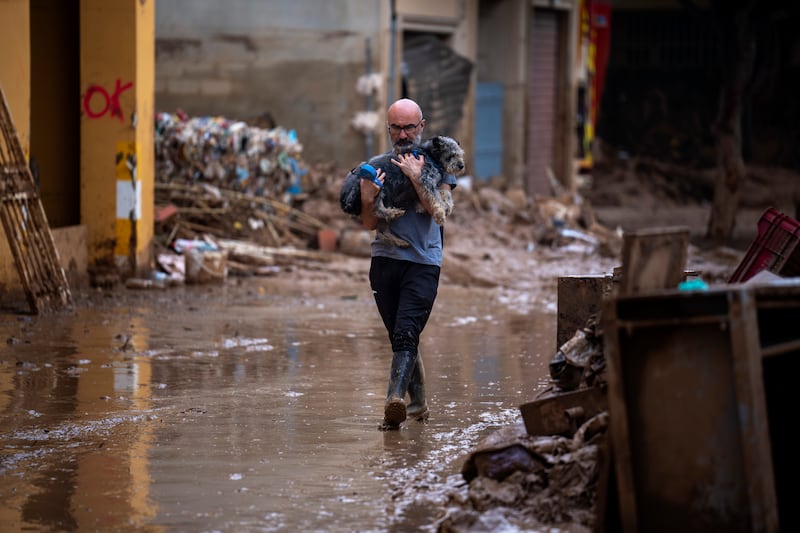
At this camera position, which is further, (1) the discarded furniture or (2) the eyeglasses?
(2) the eyeglasses

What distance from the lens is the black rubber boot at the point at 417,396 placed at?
766 cm

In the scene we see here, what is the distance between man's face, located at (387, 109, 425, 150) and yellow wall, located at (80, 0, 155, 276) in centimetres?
659

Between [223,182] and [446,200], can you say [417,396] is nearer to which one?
[446,200]

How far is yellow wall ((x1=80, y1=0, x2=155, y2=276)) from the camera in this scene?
13.4 m

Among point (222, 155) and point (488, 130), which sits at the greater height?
point (488, 130)

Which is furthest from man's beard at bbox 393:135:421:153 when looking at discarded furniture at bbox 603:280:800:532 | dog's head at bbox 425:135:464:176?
discarded furniture at bbox 603:280:800:532

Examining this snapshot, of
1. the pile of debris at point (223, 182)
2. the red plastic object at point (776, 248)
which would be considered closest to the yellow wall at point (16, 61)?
the pile of debris at point (223, 182)

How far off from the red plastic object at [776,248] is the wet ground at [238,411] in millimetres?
1802

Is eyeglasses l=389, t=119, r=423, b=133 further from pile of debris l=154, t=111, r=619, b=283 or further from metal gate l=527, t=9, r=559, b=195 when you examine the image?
metal gate l=527, t=9, r=559, b=195

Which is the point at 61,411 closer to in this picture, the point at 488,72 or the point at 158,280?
the point at 158,280

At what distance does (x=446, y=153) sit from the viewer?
A: 7.38 m

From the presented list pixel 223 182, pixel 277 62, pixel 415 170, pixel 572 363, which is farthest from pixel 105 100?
pixel 572 363

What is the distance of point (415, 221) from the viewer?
7461 mm

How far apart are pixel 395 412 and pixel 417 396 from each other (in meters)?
0.45
